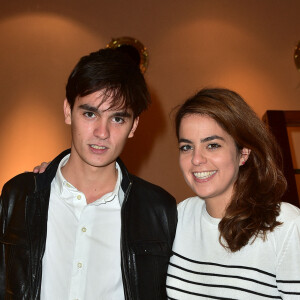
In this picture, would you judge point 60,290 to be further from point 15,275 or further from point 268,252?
point 268,252

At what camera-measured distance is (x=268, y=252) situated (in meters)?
1.63

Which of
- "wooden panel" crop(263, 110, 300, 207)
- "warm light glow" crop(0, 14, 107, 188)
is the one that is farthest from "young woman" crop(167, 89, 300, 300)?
"warm light glow" crop(0, 14, 107, 188)

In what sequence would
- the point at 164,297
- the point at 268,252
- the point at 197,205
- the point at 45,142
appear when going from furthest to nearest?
the point at 45,142 → the point at 197,205 → the point at 164,297 → the point at 268,252

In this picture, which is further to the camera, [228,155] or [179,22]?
[179,22]

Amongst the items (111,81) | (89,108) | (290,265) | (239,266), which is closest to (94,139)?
(89,108)

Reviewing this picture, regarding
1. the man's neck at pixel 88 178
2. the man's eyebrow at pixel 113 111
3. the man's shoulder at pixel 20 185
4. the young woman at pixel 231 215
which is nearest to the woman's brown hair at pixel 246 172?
the young woman at pixel 231 215

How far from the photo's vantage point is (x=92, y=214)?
1.86 metres

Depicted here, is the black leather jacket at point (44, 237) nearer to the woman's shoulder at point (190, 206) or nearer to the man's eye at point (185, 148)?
the woman's shoulder at point (190, 206)

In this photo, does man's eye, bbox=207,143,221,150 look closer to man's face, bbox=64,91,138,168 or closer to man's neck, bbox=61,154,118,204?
man's face, bbox=64,91,138,168

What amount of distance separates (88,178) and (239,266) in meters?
0.81

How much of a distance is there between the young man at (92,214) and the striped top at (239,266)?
0.13 meters

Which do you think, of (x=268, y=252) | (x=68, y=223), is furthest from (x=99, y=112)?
(x=268, y=252)

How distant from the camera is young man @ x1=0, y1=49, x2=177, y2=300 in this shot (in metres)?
1.73

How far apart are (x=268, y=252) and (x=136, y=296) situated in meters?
0.58
